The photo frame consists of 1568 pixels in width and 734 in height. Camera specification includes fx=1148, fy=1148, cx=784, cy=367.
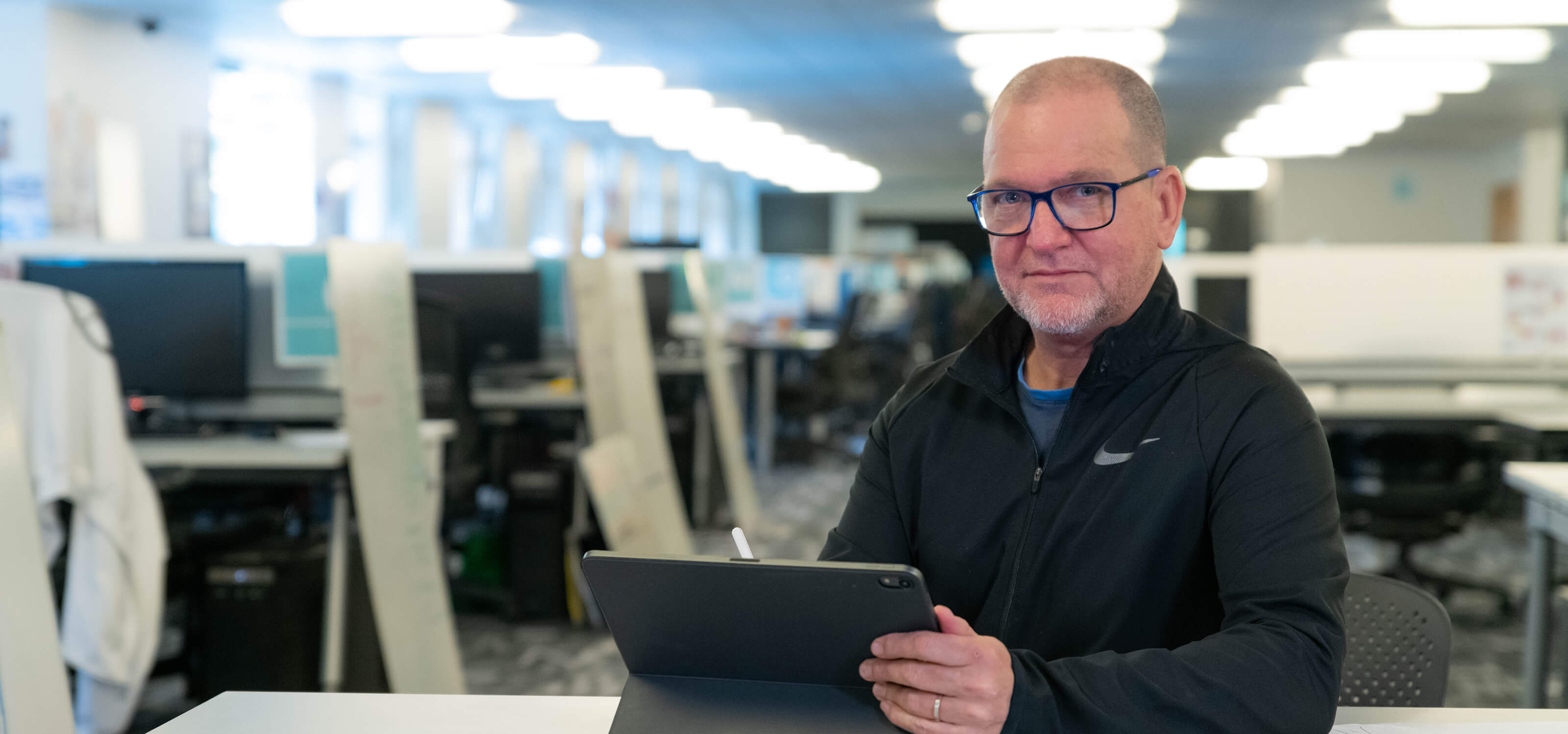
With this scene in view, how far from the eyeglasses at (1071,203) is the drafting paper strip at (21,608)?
100 cm

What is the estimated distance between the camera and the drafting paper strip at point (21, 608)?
1128 millimetres

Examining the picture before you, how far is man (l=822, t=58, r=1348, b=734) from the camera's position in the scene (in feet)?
3.23

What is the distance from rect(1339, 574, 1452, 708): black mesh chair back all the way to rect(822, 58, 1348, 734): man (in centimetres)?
31

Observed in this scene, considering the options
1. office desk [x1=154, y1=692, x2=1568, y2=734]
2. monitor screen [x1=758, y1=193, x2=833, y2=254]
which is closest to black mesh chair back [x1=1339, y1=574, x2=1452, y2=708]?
office desk [x1=154, y1=692, x2=1568, y2=734]

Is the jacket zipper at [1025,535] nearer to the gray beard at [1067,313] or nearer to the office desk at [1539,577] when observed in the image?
the gray beard at [1067,313]

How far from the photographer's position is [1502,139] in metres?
12.9

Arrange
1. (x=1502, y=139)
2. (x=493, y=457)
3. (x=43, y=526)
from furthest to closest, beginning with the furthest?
1. (x=1502, y=139)
2. (x=493, y=457)
3. (x=43, y=526)

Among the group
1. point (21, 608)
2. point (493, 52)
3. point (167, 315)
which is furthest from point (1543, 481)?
point (493, 52)

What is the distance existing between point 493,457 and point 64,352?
73.1 inches

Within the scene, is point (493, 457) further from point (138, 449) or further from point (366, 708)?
point (366, 708)

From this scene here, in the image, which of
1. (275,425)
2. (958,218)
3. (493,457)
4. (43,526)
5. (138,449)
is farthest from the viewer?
(958,218)

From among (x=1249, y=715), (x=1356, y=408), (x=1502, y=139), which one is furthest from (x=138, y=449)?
(x=1502, y=139)

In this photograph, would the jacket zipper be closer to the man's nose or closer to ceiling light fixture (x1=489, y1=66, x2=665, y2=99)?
the man's nose

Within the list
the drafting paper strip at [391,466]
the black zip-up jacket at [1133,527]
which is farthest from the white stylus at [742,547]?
the drafting paper strip at [391,466]
